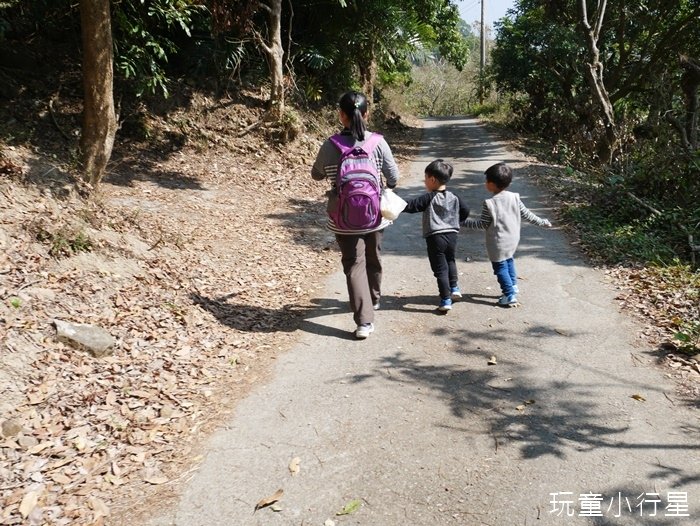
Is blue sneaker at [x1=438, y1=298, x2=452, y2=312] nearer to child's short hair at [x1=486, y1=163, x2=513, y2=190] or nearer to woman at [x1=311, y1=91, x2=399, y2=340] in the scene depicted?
woman at [x1=311, y1=91, x2=399, y2=340]

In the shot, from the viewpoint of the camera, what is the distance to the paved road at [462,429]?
2822 millimetres

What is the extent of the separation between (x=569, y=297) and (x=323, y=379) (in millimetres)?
2823

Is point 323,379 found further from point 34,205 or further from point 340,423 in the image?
point 34,205

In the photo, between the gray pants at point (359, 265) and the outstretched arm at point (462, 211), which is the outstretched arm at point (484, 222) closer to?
the outstretched arm at point (462, 211)

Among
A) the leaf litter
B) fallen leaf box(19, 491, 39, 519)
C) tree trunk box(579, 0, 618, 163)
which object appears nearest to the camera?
fallen leaf box(19, 491, 39, 519)

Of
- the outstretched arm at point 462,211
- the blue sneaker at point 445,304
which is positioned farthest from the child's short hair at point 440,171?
the blue sneaker at point 445,304

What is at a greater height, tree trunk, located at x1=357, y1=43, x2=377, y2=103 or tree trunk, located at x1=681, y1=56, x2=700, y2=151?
tree trunk, located at x1=357, y1=43, x2=377, y2=103

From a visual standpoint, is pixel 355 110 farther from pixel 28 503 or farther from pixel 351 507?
pixel 28 503

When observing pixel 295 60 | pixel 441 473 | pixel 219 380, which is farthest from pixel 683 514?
→ pixel 295 60

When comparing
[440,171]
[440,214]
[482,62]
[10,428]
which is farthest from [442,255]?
[482,62]

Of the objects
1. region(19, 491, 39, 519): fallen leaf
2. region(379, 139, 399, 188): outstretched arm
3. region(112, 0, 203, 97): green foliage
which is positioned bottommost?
region(19, 491, 39, 519): fallen leaf

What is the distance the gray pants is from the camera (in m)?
4.49

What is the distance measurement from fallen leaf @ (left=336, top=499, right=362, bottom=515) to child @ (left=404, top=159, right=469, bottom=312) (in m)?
2.61

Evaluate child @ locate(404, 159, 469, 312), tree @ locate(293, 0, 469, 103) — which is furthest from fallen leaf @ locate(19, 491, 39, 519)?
tree @ locate(293, 0, 469, 103)
